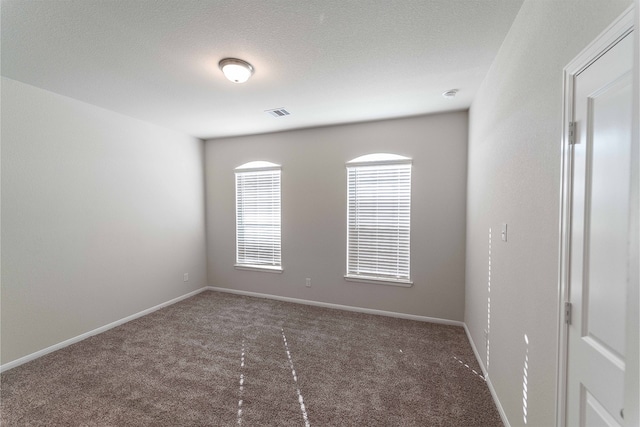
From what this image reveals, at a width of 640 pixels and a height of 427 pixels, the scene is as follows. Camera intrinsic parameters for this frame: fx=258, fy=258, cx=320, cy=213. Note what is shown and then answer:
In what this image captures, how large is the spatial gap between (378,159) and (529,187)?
2.25 metres

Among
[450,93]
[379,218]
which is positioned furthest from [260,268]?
[450,93]

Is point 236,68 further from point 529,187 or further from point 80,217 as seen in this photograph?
point 80,217

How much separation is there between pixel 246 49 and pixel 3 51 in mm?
1864

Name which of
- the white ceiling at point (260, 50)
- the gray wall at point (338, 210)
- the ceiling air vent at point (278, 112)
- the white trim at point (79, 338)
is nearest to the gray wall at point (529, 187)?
the white ceiling at point (260, 50)

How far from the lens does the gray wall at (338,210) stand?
329cm

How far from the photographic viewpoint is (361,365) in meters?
2.44

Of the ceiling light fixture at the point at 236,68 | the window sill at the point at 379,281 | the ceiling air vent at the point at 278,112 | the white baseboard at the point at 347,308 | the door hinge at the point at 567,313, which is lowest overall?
the white baseboard at the point at 347,308

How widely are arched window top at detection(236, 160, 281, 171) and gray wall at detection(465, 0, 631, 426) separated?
2.93 metres

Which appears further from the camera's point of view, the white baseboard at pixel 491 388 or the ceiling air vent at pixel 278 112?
the ceiling air vent at pixel 278 112

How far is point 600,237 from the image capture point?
3.01ft

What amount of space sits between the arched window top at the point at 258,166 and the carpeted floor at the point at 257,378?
2328 millimetres

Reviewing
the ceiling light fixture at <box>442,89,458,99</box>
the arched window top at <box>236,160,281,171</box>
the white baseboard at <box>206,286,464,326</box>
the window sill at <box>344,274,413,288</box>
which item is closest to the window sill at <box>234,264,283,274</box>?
the white baseboard at <box>206,286,464,326</box>

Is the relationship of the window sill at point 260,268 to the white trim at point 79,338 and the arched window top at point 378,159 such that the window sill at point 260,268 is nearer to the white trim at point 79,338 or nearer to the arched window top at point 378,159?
the white trim at point 79,338

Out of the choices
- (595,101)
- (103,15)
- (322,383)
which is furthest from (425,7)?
(322,383)
